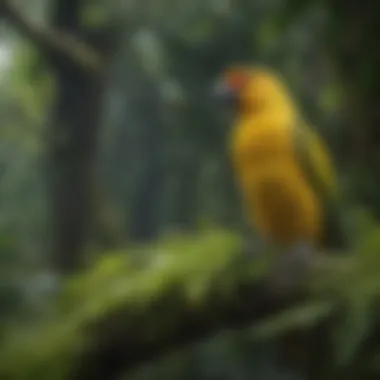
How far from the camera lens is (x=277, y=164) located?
93 centimetres

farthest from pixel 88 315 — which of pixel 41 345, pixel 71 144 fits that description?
pixel 71 144

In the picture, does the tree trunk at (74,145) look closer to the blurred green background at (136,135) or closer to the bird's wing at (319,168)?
the blurred green background at (136,135)

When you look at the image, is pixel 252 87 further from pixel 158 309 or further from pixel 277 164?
pixel 158 309

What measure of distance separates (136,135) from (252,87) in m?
0.12

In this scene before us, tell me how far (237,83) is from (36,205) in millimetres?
229

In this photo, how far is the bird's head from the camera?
88 cm

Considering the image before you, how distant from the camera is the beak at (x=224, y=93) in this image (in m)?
0.88

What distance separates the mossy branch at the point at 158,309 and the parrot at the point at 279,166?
0.17 ft

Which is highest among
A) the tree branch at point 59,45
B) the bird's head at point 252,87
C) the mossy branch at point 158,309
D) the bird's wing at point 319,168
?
the tree branch at point 59,45

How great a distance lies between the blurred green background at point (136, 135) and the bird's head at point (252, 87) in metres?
0.01

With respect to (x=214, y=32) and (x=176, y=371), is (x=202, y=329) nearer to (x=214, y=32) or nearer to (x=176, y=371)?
(x=176, y=371)

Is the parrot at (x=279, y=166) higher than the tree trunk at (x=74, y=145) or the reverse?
the reverse

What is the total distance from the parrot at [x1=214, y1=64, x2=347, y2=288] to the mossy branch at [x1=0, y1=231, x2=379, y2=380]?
2.0 inches

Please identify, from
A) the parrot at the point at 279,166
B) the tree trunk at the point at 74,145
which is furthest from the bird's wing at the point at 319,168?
the tree trunk at the point at 74,145
